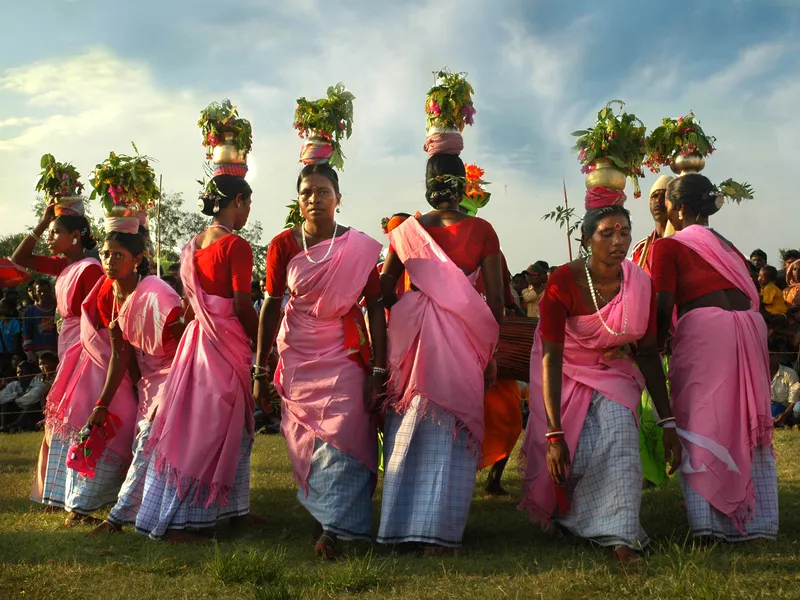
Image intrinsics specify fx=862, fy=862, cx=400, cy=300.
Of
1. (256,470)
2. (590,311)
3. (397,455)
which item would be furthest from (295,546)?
(256,470)

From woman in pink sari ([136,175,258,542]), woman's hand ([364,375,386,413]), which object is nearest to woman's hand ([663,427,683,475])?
woman's hand ([364,375,386,413])

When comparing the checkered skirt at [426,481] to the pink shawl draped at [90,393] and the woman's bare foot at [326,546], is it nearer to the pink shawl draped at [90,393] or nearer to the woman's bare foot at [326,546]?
the woman's bare foot at [326,546]

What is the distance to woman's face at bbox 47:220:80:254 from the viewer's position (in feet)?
24.0

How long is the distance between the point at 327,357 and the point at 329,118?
2.04 m

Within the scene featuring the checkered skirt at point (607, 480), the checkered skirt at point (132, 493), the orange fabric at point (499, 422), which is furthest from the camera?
the orange fabric at point (499, 422)

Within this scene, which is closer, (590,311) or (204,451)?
(590,311)

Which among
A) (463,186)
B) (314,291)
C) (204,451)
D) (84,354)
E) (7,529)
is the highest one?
(463,186)

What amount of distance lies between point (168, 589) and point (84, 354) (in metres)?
2.96

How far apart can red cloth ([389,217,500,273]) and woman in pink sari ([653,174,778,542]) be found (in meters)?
1.08

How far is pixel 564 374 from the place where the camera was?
17.4 feet

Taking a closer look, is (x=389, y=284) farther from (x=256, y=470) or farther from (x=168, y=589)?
(x=256, y=470)

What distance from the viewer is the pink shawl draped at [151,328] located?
20.4ft

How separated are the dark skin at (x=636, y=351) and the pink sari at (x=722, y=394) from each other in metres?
0.23

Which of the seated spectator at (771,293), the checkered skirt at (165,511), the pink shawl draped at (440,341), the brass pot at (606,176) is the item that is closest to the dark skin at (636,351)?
the pink shawl draped at (440,341)
